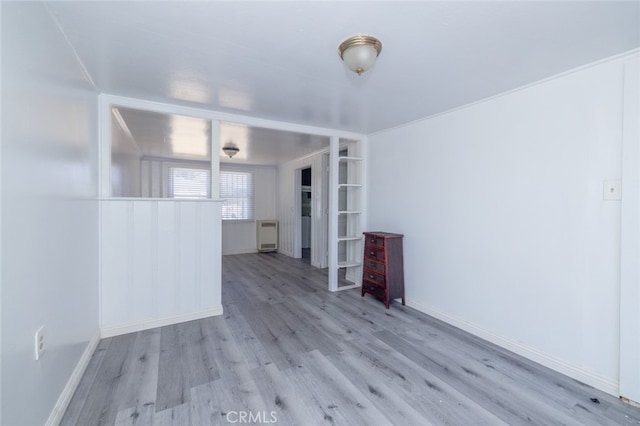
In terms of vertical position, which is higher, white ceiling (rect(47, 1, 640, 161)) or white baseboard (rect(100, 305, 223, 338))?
white ceiling (rect(47, 1, 640, 161))

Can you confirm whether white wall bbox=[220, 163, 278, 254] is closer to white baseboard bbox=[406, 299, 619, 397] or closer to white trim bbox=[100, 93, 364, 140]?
white trim bbox=[100, 93, 364, 140]

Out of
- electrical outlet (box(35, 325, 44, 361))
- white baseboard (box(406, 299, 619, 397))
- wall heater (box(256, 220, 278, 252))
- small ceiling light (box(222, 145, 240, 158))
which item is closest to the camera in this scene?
electrical outlet (box(35, 325, 44, 361))

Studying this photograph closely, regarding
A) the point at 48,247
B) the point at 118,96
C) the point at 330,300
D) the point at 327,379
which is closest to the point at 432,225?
the point at 330,300

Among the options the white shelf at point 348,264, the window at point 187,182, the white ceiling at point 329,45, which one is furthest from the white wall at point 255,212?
the white ceiling at point 329,45

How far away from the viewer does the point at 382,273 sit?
327 centimetres

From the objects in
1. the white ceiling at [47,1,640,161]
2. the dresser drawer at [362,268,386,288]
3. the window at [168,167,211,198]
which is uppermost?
the white ceiling at [47,1,640,161]

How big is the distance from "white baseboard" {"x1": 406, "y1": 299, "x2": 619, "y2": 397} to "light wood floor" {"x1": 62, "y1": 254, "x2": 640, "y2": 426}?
0.20 ft

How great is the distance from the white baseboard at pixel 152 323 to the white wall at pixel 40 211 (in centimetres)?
50

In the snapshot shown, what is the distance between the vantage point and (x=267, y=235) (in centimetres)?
671

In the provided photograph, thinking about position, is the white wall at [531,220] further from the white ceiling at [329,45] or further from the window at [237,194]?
the window at [237,194]

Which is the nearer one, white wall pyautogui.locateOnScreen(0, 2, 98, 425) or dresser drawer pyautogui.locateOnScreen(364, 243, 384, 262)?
white wall pyautogui.locateOnScreen(0, 2, 98, 425)

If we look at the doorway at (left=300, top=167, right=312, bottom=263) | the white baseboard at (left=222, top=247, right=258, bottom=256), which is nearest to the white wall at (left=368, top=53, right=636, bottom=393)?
the doorway at (left=300, top=167, right=312, bottom=263)

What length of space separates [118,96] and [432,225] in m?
3.37

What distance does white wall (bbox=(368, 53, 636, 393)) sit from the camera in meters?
1.86
